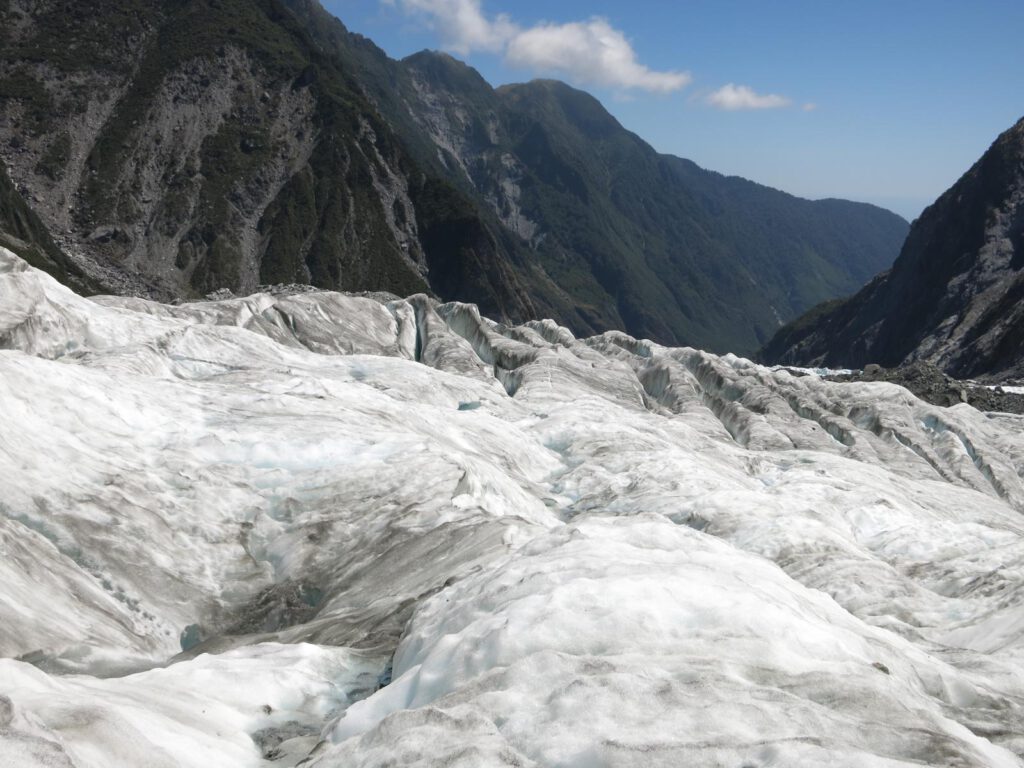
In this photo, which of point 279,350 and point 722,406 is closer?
point 279,350

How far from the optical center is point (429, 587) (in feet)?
63.6

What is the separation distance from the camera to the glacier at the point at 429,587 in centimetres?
1081

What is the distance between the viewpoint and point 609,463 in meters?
38.6

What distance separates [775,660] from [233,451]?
734 inches

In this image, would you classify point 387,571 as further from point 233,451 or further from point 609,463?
point 609,463

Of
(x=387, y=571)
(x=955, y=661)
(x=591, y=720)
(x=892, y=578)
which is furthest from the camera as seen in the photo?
(x=892, y=578)

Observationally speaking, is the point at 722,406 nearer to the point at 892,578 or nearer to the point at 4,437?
the point at 892,578

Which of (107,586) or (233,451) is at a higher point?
(233,451)

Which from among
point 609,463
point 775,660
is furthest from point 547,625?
point 609,463

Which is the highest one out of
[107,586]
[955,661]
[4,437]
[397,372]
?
[397,372]

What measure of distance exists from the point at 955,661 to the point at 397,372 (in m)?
38.3

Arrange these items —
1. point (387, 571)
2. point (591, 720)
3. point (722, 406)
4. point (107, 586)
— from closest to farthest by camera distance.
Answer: point (591, 720) → point (107, 586) → point (387, 571) → point (722, 406)

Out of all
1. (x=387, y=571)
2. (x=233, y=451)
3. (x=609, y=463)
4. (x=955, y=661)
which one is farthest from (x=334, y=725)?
(x=609, y=463)

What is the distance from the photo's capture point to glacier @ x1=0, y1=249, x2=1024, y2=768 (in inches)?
426
